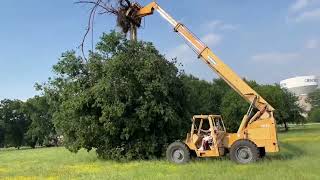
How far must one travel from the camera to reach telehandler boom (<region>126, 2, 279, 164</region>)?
2422cm

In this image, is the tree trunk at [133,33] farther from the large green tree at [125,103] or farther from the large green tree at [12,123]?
the large green tree at [12,123]

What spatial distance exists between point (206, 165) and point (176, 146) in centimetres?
345

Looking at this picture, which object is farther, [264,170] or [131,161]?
[131,161]

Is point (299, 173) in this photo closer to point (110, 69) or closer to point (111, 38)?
point (110, 69)

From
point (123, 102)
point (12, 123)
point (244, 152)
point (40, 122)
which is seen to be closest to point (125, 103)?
point (123, 102)

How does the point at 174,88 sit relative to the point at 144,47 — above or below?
below

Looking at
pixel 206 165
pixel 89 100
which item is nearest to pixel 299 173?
pixel 206 165

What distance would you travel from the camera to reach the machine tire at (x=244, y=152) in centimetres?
2370

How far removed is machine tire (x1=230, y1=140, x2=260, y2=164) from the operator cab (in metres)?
1.04

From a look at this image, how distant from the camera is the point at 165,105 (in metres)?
29.0

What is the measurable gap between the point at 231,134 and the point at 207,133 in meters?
1.20

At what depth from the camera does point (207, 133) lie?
2566cm

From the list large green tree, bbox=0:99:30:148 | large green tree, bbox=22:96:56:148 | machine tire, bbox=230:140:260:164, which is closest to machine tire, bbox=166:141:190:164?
machine tire, bbox=230:140:260:164

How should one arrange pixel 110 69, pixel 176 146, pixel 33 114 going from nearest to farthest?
pixel 176 146, pixel 110 69, pixel 33 114
